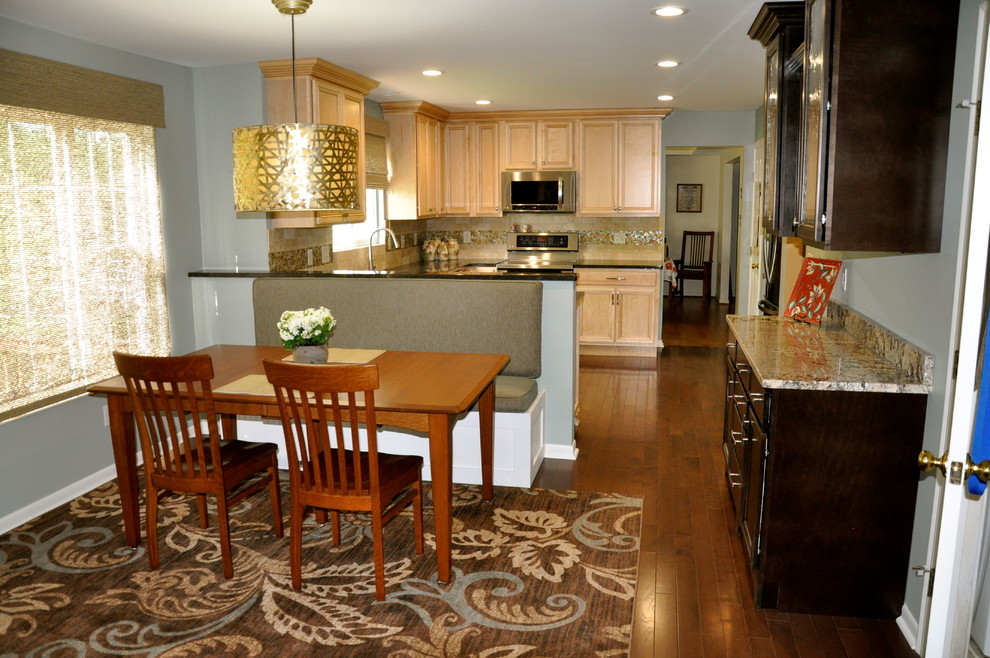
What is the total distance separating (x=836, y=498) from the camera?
2697 millimetres

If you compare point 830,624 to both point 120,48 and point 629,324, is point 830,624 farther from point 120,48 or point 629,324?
point 629,324

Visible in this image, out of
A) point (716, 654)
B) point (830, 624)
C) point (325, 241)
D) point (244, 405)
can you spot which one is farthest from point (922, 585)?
point (325, 241)

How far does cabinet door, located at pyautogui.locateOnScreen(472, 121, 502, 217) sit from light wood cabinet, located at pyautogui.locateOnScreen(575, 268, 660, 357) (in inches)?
43.8

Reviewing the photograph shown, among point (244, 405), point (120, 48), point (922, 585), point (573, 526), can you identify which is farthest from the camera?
point (120, 48)

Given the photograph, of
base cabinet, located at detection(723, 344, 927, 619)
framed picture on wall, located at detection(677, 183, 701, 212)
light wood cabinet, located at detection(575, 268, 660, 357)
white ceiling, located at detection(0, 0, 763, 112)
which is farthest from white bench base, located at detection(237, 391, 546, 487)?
framed picture on wall, located at detection(677, 183, 701, 212)

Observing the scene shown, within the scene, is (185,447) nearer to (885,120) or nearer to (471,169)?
(885,120)

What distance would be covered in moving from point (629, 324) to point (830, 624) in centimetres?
491

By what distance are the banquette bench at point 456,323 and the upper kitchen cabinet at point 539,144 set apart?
3.62 meters

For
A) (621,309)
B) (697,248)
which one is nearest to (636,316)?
(621,309)

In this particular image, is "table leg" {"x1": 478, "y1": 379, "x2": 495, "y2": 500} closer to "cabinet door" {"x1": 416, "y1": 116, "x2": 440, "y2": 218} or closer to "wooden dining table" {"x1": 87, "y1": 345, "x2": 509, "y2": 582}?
"wooden dining table" {"x1": 87, "y1": 345, "x2": 509, "y2": 582}

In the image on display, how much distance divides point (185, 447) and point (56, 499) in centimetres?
145

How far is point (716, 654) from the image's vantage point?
257cm

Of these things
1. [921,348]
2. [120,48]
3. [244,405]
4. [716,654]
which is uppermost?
[120,48]

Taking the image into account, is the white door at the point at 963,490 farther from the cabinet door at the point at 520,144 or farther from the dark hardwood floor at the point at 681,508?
the cabinet door at the point at 520,144
